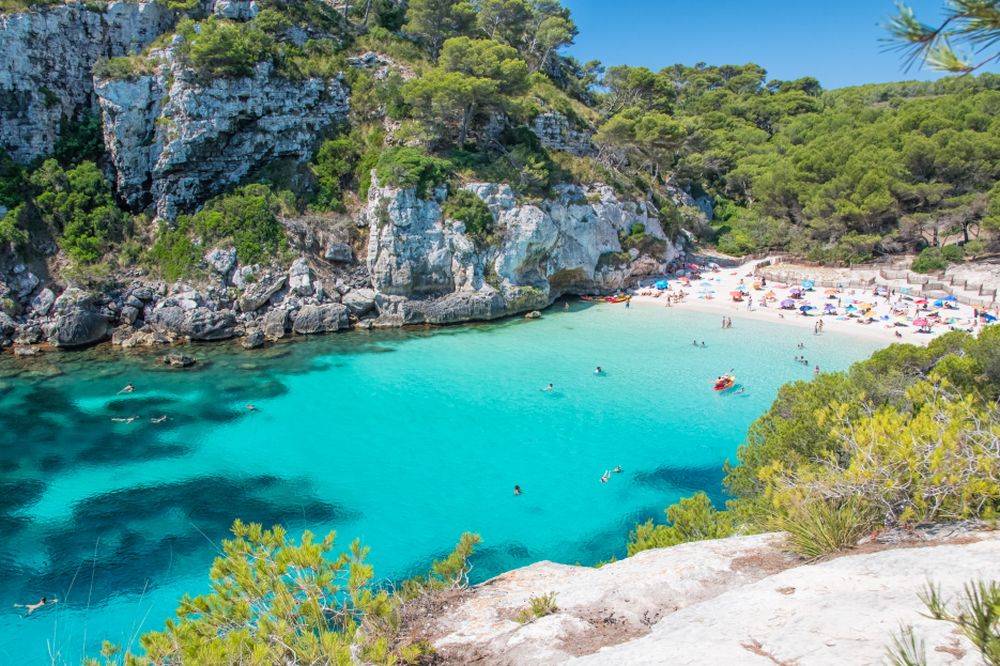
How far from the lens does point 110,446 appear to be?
767 inches

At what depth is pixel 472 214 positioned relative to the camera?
113ft

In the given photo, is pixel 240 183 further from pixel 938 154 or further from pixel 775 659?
pixel 938 154

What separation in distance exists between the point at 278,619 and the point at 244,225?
106 feet

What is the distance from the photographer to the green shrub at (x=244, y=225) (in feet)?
108

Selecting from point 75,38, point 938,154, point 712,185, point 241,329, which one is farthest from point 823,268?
point 75,38

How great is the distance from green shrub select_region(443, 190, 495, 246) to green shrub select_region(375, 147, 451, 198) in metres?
1.55

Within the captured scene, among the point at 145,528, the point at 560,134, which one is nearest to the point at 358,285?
the point at 560,134

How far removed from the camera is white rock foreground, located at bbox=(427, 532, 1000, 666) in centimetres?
442

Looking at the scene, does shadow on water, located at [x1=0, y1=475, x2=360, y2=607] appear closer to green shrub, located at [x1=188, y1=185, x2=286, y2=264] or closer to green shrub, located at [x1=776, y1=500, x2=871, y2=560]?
green shrub, located at [x1=776, y1=500, x2=871, y2=560]

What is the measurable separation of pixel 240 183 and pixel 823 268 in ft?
138

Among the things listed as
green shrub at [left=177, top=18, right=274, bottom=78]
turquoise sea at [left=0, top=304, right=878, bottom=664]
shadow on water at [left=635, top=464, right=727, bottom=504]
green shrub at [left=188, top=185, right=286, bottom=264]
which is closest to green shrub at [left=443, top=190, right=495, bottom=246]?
turquoise sea at [left=0, top=304, right=878, bottom=664]

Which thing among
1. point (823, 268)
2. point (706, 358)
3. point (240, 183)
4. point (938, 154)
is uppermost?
point (938, 154)

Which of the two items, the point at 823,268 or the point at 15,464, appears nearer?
the point at 15,464

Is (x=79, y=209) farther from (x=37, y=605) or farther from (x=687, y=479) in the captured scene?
(x=687, y=479)
